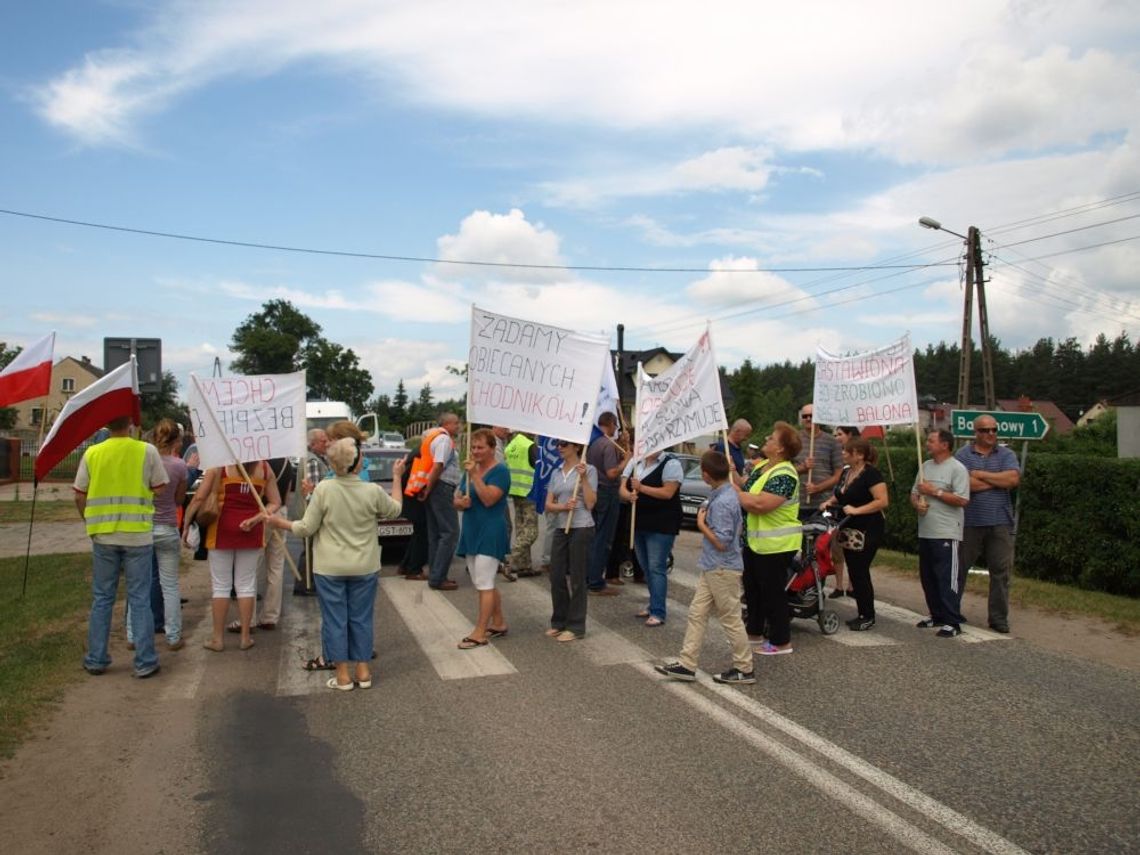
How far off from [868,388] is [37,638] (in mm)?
8246

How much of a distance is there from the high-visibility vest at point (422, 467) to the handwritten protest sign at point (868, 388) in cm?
427

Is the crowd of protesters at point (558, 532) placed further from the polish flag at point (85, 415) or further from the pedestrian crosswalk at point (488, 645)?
the polish flag at point (85, 415)

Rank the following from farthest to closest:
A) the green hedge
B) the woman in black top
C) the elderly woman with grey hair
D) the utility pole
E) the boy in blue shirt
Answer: the utility pole → the green hedge → the woman in black top → the boy in blue shirt → the elderly woman with grey hair

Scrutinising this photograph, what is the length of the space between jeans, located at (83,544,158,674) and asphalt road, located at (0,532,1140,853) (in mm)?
237

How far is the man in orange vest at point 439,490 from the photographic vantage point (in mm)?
10797

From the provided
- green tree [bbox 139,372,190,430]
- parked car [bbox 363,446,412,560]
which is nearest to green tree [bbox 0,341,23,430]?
green tree [bbox 139,372,190,430]

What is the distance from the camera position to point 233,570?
316 inches

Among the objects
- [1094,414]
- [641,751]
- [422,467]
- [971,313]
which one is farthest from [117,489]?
[1094,414]

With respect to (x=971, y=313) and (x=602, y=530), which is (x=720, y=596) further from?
(x=971, y=313)

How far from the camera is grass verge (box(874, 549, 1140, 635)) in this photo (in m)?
9.48

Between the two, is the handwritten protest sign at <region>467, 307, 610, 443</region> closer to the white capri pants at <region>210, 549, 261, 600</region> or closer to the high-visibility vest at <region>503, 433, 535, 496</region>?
the white capri pants at <region>210, 549, 261, 600</region>

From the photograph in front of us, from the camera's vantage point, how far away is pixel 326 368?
10338cm

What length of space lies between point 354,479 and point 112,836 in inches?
116

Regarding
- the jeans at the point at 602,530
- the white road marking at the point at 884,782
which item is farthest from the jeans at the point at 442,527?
the white road marking at the point at 884,782
